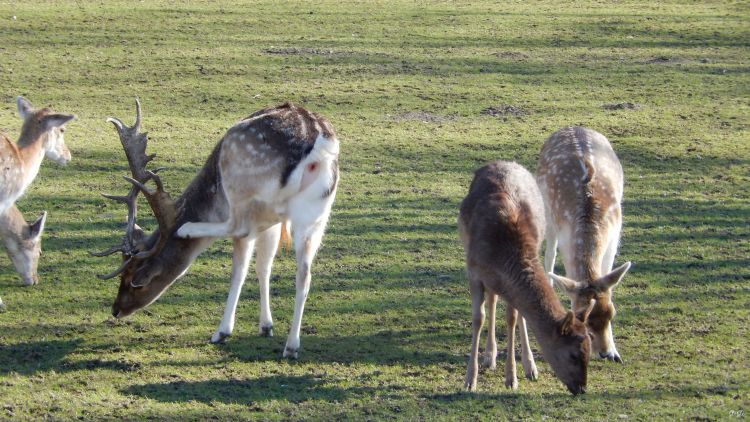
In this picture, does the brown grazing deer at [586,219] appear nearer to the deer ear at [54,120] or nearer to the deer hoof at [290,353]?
the deer hoof at [290,353]

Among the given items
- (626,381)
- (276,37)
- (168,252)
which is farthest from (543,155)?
(276,37)

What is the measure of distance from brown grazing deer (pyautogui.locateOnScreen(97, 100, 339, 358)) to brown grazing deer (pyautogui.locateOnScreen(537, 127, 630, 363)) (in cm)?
180

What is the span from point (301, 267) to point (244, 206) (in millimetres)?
601

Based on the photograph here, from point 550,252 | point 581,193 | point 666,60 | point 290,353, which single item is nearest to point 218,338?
point 290,353

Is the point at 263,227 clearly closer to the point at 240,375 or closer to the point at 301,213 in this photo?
the point at 301,213

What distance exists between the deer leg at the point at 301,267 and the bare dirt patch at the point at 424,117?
211 inches

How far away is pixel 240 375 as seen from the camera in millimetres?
7410

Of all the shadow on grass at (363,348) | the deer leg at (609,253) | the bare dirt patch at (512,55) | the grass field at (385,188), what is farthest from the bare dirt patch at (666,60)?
the shadow on grass at (363,348)

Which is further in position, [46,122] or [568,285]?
[46,122]

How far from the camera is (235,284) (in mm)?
8133

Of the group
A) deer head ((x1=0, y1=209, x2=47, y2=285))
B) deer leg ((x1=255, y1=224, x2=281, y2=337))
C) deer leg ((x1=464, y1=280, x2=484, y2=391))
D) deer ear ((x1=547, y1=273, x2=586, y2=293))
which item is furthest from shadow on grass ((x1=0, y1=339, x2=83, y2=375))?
deer ear ((x1=547, y1=273, x2=586, y2=293))

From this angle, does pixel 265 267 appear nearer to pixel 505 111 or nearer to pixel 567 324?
pixel 567 324

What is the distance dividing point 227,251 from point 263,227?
1.70 m

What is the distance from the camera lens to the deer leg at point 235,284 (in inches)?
315
